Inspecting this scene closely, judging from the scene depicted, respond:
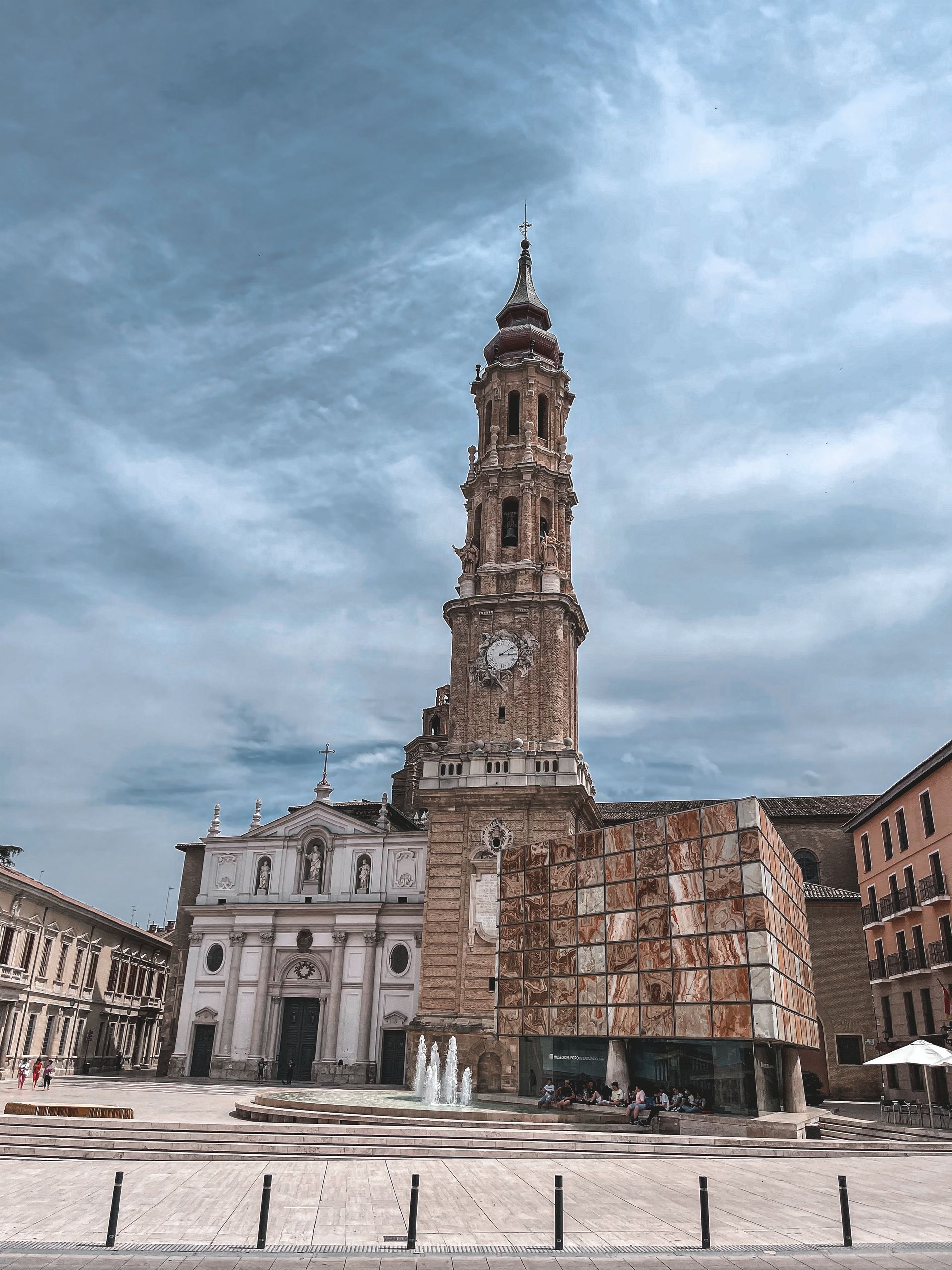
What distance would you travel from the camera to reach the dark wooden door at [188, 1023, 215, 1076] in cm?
4734

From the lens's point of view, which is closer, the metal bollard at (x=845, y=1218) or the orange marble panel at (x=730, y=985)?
the metal bollard at (x=845, y=1218)

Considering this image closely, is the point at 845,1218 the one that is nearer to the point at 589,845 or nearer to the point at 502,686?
the point at 589,845

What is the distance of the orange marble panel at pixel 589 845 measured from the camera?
1246 inches

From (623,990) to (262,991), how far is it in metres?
24.9

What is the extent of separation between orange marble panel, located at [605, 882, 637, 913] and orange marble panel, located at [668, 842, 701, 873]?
72.4 inches

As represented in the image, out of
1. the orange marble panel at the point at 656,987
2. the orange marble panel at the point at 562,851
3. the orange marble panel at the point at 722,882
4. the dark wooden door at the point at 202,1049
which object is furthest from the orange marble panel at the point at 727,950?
the dark wooden door at the point at 202,1049

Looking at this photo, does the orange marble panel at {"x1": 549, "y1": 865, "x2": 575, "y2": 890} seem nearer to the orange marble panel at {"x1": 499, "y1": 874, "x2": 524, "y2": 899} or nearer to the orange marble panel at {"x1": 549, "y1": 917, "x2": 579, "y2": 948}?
the orange marble panel at {"x1": 549, "y1": 917, "x2": 579, "y2": 948}

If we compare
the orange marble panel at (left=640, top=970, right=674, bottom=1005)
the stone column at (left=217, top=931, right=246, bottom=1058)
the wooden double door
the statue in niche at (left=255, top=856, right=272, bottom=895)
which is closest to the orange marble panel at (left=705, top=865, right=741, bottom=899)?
the orange marble panel at (left=640, top=970, right=674, bottom=1005)

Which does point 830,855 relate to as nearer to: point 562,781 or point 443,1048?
point 562,781

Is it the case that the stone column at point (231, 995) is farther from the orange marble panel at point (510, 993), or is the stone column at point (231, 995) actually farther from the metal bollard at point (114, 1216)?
the metal bollard at point (114, 1216)

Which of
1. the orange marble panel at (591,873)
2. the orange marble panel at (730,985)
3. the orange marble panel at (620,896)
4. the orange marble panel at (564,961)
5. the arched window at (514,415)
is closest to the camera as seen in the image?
the orange marble panel at (730,985)

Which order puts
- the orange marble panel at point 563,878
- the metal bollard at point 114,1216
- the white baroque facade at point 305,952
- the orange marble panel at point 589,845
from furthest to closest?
the white baroque facade at point 305,952, the orange marble panel at point 563,878, the orange marble panel at point 589,845, the metal bollard at point 114,1216

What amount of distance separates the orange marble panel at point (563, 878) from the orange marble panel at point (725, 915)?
6384mm

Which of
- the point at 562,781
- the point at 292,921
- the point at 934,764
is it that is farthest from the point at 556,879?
the point at 292,921
